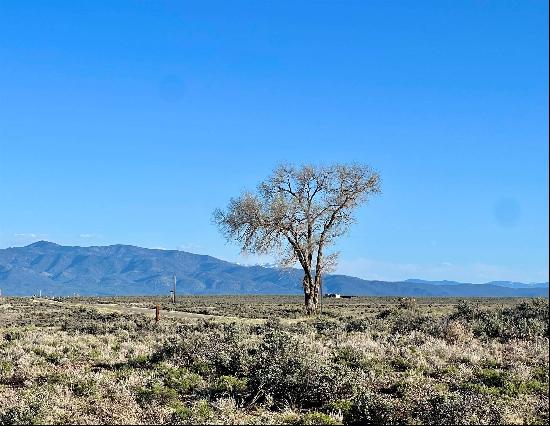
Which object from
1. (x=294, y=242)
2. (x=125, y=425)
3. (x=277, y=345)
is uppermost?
(x=294, y=242)

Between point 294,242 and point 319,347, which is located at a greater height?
point 294,242

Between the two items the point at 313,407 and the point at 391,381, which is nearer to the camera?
the point at 313,407

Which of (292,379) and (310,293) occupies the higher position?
(310,293)

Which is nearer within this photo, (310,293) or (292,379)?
(292,379)

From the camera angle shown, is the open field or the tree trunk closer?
the open field

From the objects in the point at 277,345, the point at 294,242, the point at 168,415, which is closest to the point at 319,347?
the point at 277,345

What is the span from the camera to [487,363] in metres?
17.4

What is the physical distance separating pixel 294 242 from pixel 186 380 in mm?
35376

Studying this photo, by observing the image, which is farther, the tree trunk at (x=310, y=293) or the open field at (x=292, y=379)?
the tree trunk at (x=310, y=293)

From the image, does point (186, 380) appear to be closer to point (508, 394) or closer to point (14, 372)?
point (14, 372)

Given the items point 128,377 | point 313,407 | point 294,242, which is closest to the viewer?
point 313,407

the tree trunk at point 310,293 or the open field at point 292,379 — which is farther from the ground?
the tree trunk at point 310,293

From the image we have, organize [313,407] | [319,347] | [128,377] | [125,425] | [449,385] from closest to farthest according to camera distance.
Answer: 1. [125,425]
2. [313,407]
3. [449,385]
4. [128,377]
5. [319,347]

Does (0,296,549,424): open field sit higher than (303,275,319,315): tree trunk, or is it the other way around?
(303,275,319,315): tree trunk
